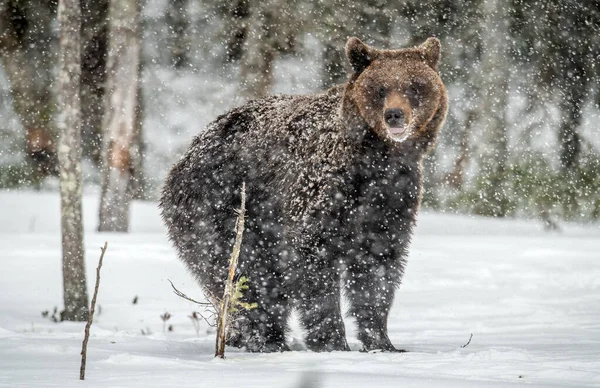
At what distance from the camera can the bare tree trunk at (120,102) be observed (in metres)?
13.3

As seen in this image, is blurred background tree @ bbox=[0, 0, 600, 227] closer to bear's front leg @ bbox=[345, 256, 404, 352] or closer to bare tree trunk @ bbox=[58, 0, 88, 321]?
bare tree trunk @ bbox=[58, 0, 88, 321]

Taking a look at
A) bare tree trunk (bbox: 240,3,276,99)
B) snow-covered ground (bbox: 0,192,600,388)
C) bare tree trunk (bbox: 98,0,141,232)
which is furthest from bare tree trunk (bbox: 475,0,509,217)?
bare tree trunk (bbox: 98,0,141,232)

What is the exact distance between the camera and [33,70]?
56.8 ft

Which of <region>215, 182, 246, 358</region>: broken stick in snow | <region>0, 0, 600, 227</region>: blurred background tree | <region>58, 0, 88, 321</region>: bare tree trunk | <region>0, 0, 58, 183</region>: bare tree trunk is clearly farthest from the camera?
<region>0, 0, 58, 183</region>: bare tree trunk

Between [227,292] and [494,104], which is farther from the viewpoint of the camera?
[494,104]

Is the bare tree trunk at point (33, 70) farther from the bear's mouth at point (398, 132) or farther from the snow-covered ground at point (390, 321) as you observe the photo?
the bear's mouth at point (398, 132)

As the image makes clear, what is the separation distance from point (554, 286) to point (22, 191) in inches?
535

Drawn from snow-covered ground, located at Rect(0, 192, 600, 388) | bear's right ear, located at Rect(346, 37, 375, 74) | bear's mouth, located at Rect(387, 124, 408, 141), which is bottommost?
snow-covered ground, located at Rect(0, 192, 600, 388)

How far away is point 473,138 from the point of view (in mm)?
16891

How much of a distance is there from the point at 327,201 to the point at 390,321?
2977 mm

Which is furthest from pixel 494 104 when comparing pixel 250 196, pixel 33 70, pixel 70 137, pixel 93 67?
pixel 33 70

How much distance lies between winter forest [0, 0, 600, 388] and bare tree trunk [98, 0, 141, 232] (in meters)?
0.03

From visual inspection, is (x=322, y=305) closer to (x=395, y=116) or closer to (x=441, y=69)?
(x=395, y=116)

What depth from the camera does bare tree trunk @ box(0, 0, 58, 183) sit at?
50.9 feet
